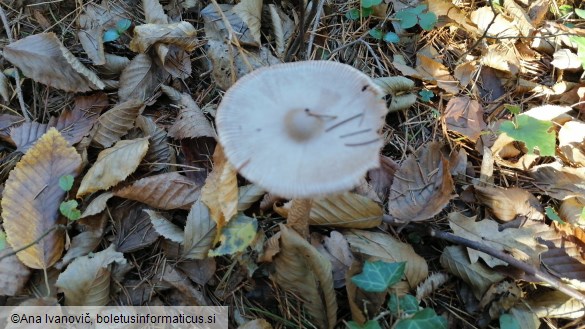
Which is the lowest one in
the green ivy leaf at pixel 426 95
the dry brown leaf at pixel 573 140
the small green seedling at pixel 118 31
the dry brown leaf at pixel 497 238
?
the dry brown leaf at pixel 497 238

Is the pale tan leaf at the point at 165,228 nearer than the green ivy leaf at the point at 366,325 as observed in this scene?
No

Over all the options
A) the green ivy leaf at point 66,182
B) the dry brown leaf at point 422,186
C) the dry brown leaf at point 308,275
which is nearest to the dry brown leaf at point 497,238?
the dry brown leaf at point 422,186

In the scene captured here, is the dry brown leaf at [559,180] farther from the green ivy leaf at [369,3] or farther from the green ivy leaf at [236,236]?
the green ivy leaf at [236,236]

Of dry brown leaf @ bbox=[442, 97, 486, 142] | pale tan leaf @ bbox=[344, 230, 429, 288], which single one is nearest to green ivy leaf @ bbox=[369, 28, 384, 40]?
dry brown leaf @ bbox=[442, 97, 486, 142]

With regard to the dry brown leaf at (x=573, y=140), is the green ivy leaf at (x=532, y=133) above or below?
above

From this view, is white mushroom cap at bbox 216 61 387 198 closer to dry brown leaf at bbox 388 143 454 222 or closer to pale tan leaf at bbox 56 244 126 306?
dry brown leaf at bbox 388 143 454 222

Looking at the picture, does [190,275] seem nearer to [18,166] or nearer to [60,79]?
[18,166]
